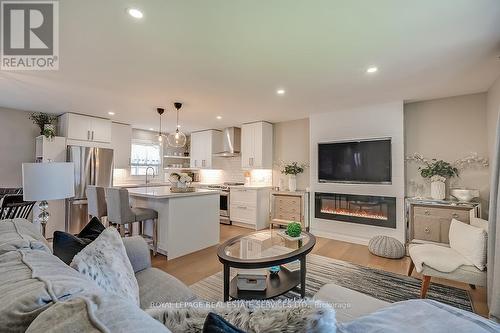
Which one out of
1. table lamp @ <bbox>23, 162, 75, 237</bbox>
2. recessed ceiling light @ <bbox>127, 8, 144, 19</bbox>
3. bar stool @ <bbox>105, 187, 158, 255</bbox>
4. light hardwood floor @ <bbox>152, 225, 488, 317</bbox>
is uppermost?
recessed ceiling light @ <bbox>127, 8, 144, 19</bbox>

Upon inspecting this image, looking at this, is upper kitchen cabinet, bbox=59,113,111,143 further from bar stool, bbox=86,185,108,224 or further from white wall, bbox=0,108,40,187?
bar stool, bbox=86,185,108,224

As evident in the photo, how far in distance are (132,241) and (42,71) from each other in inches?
95.7

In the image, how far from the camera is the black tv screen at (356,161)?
12.4 feet

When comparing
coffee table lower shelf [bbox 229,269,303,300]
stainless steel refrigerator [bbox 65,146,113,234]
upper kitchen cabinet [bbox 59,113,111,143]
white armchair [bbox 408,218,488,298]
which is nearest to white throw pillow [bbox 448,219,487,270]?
white armchair [bbox 408,218,488,298]

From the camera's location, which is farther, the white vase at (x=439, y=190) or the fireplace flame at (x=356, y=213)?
the fireplace flame at (x=356, y=213)

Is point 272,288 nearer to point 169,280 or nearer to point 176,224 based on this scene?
point 169,280

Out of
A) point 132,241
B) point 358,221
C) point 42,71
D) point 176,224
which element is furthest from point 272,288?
point 42,71

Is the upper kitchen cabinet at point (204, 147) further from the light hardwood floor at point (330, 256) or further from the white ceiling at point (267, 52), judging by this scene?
the light hardwood floor at point (330, 256)

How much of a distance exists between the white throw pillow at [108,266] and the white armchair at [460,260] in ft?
8.23

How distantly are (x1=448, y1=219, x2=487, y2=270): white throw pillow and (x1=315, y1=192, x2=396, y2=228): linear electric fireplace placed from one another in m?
1.35

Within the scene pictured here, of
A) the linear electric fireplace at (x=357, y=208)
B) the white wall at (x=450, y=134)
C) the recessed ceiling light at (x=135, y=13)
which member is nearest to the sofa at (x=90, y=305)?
the recessed ceiling light at (x=135, y=13)

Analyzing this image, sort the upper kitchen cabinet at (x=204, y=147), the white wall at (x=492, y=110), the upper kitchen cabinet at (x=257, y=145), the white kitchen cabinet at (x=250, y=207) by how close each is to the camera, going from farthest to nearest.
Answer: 1. the upper kitchen cabinet at (x=204, y=147)
2. the upper kitchen cabinet at (x=257, y=145)
3. the white kitchen cabinet at (x=250, y=207)
4. the white wall at (x=492, y=110)

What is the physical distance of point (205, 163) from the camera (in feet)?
21.1

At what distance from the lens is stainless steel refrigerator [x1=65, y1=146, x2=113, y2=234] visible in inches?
170
